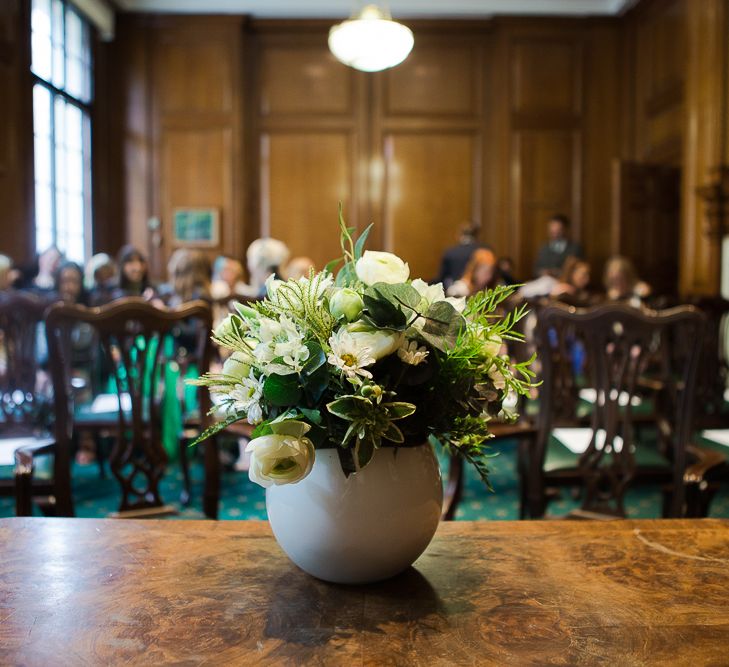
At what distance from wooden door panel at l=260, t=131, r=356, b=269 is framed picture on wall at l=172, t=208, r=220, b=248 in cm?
63

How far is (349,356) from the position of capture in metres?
0.97

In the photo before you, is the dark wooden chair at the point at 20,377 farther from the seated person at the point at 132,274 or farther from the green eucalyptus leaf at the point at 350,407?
the seated person at the point at 132,274

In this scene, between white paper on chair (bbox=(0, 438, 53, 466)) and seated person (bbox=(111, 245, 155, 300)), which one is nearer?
white paper on chair (bbox=(0, 438, 53, 466))

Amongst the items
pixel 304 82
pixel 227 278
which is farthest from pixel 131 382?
pixel 304 82

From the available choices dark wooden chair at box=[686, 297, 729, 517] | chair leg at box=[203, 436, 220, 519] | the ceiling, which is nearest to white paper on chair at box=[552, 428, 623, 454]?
dark wooden chair at box=[686, 297, 729, 517]

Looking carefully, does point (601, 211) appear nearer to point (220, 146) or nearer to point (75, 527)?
point (220, 146)

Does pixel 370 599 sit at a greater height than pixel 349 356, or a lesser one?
lesser

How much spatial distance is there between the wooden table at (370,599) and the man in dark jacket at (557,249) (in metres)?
7.15

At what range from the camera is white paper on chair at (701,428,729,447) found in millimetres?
3072

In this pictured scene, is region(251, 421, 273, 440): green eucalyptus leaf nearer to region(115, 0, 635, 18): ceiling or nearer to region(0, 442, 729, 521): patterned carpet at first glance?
region(0, 442, 729, 521): patterned carpet

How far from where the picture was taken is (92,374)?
4309 millimetres

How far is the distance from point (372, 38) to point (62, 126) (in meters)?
3.25

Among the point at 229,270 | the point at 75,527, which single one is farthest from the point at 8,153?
the point at 75,527

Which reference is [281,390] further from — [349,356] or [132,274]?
[132,274]
